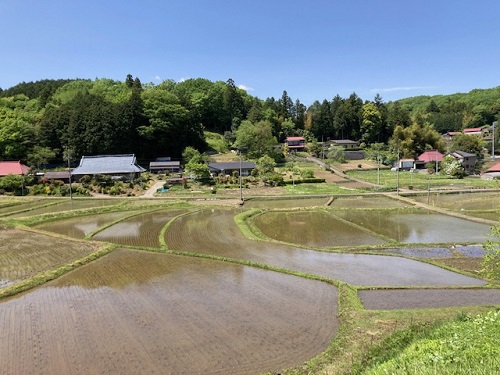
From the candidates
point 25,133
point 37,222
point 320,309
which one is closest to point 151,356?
point 320,309

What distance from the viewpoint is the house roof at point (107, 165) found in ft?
143

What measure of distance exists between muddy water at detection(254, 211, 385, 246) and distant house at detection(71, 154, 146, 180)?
78.5 ft

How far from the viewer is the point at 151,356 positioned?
871 cm

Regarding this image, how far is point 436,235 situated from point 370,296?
10445 mm

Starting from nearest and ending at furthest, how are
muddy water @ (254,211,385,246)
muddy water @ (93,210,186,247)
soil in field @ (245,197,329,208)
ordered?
1. muddy water @ (254,211,385,246)
2. muddy water @ (93,210,186,247)
3. soil in field @ (245,197,329,208)

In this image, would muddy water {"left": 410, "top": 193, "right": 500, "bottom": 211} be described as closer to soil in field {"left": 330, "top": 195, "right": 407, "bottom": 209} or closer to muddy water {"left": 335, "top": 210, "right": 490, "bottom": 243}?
soil in field {"left": 330, "top": 195, "right": 407, "bottom": 209}

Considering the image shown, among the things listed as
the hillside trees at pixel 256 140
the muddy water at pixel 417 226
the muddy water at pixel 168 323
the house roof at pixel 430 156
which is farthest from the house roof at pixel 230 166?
the muddy water at pixel 168 323

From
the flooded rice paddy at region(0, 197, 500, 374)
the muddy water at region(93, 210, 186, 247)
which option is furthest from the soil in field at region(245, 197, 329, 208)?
the muddy water at region(93, 210, 186, 247)

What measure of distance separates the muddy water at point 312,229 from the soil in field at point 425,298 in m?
6.45

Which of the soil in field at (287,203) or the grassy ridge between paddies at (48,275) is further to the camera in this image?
the soil in field at (287,203)

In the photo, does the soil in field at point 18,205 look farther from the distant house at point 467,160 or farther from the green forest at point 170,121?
the distant house at point 467,160

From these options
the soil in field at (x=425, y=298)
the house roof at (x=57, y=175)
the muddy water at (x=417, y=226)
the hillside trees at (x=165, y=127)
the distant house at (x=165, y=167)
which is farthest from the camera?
the hillside trees at (x=165, y=127)

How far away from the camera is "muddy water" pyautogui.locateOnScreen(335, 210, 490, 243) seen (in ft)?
65.0

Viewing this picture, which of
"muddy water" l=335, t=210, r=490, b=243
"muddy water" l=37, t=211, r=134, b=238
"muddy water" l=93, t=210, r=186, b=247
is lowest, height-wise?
"muddy water" l=335, t=210, r=490, b=243
